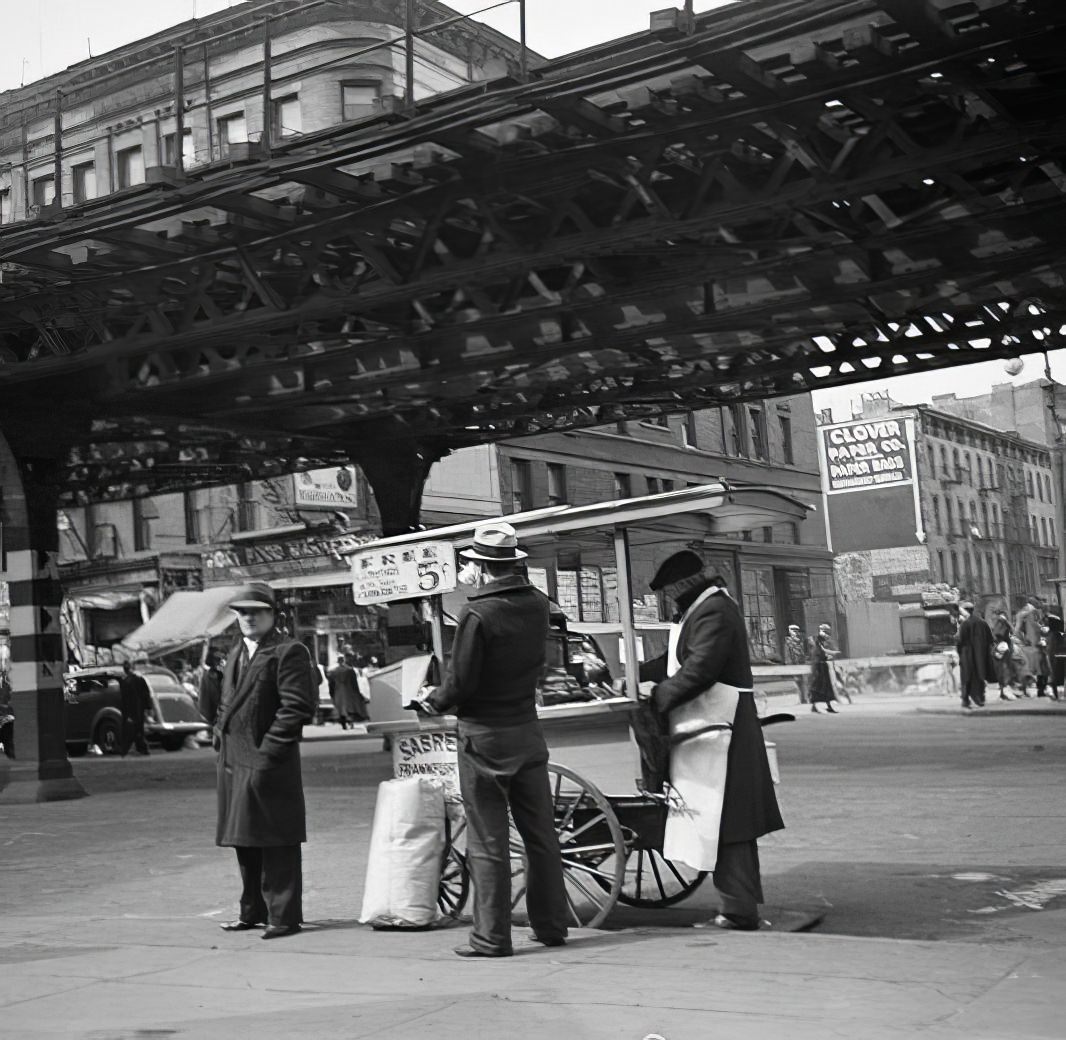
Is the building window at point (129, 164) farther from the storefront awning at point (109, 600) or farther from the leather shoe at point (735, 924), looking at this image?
the leather shoe at point (735, 924)

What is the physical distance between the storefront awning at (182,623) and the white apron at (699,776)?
33745 mm

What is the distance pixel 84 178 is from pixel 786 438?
96.4ft

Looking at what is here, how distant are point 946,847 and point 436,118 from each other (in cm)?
746

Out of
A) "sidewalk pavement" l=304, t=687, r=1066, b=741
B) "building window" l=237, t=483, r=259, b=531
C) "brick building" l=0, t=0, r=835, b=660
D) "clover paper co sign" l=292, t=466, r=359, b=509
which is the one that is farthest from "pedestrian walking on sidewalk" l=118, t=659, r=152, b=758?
"building window" l=237, t=483, r=259, b=531

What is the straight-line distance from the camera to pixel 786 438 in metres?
62.7

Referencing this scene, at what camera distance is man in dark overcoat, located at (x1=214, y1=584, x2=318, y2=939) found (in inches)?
318

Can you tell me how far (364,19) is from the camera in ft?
143

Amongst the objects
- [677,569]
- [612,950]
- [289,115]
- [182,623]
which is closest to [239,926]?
[612,950]

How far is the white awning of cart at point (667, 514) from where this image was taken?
832 centimetres

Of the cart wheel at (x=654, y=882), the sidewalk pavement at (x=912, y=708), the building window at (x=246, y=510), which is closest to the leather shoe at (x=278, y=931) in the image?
the cart wheel at (x=654, y=882)

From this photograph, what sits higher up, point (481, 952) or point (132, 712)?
point (132, 712)

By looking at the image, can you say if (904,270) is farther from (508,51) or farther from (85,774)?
(508,51)

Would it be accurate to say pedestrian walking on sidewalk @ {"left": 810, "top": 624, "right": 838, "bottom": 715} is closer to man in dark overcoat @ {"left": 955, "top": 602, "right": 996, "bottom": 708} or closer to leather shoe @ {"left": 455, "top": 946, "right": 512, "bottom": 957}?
man in dark overcoat @ {"left": 955, "top": 602, "right": 996, "bottom": 708}

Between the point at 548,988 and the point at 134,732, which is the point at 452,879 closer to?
the point at 548,988
